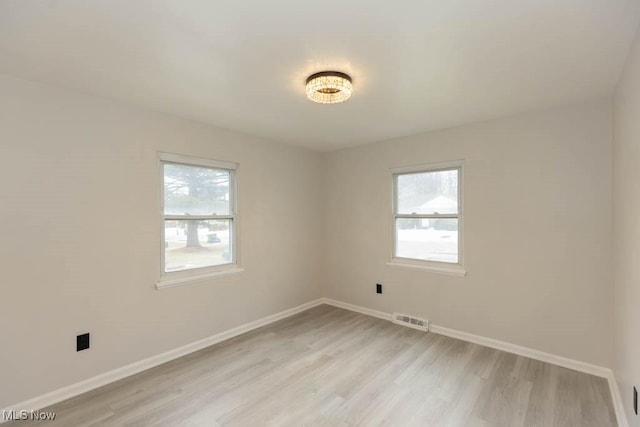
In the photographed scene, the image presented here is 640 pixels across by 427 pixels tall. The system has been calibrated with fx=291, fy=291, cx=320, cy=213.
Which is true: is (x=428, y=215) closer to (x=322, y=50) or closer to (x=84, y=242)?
(x=322, y=50)

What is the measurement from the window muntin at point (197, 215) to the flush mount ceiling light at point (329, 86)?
1.64 metres

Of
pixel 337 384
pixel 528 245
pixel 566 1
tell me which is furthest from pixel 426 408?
pixel 566 1

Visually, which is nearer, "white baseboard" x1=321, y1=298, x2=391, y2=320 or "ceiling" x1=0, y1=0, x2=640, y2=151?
"ceiling" x1=0, y1=0, x2=640, y2=151

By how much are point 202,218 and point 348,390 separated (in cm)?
223

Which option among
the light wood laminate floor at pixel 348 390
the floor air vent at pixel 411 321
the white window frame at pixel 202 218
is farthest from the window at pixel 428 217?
the white window frame at pixel 202 218

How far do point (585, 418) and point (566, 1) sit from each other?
2582mm

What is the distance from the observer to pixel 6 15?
4.85 feet

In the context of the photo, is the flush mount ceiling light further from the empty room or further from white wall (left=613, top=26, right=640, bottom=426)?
white wall (left=613, top=26, right=640, bottom=426)

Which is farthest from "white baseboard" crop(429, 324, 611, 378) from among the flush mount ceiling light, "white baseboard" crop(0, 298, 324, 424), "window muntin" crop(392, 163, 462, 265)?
the flush mount ceiling light

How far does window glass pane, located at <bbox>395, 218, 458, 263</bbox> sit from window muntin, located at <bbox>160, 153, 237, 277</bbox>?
2.15 meters

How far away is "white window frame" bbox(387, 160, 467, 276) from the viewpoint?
3307mm

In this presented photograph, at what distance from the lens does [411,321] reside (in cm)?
363

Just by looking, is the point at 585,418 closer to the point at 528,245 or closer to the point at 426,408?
the point at 426,408

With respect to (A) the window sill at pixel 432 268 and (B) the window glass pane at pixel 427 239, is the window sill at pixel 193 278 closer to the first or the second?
(A) the window sill at pixel 432 268
